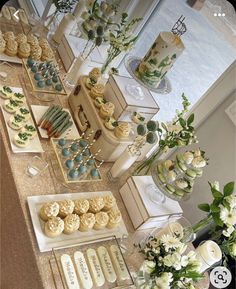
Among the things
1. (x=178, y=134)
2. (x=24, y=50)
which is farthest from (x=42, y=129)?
(x=178, y=134)

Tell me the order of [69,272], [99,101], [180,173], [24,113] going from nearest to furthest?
1. [69,272]
2. [180,173]
3. [24,113]
4. [99,101]

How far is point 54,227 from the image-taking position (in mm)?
1225

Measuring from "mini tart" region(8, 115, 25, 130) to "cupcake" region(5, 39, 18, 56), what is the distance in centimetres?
44

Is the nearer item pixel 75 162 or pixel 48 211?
pixel 48 211

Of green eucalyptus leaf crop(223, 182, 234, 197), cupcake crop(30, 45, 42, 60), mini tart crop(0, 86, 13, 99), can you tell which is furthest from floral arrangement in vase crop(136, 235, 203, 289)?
cupcake crop(30, 45, 42, 60)

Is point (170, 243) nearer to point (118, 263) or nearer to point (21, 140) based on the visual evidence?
point (118, 263)

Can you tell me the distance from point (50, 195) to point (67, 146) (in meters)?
0.25

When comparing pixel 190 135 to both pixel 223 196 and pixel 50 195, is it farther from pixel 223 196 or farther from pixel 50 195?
pixel 50 195

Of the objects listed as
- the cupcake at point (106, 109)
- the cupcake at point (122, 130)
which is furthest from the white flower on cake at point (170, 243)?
the cupcake at point (106, 109)

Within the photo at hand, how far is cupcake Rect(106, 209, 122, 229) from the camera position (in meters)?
1.38

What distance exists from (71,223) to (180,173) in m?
0.48

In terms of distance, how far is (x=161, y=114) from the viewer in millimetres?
2996

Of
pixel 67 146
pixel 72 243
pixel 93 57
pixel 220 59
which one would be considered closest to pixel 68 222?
pixel 72 243

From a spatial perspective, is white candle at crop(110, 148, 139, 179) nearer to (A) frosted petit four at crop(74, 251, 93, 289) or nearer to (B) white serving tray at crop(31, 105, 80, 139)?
(B) white serving tray at crop(31, 105, 80, 139)
